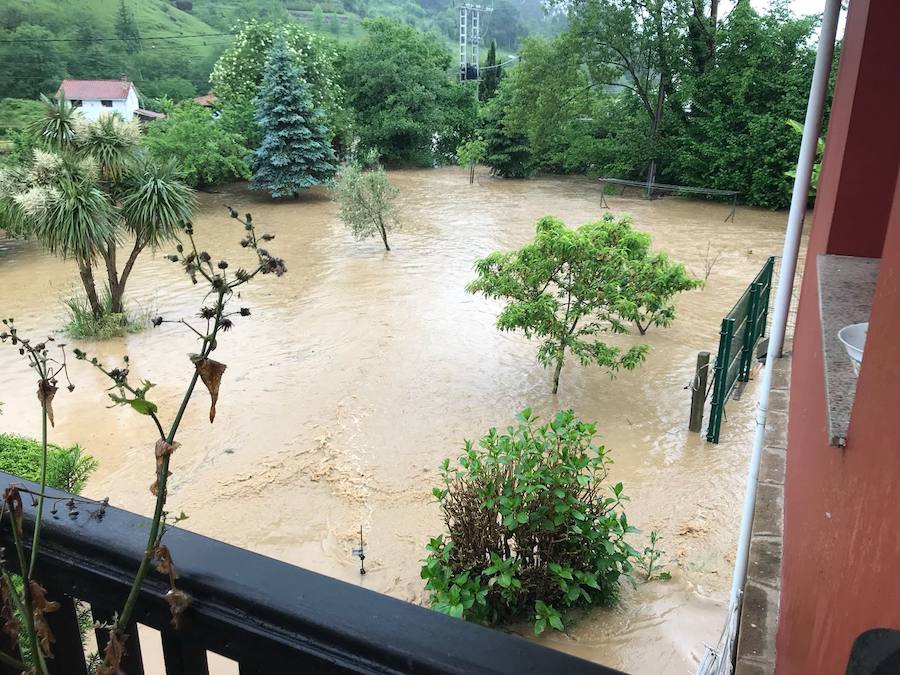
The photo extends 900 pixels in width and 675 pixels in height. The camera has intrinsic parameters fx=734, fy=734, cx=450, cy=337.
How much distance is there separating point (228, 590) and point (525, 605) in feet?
13.3

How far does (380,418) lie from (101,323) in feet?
16.9

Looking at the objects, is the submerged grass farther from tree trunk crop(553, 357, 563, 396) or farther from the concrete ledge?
the concrete ledge

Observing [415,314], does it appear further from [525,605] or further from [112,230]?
[525,605]

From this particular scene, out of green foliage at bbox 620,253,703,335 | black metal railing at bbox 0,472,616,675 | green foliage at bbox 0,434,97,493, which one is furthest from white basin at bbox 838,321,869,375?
green foliage at bbox 620,253,703,335

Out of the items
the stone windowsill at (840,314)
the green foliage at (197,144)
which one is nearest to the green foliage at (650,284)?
the stone windowsill at (840,314)

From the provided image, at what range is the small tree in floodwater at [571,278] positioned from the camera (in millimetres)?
7562

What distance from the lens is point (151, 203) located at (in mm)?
10328

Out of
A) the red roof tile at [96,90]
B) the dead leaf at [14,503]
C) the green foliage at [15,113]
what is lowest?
the dead leaf at [14,503]

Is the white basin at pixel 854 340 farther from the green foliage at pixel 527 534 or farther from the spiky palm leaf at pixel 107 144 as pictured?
the spiky palm leaf at pixel 107 144

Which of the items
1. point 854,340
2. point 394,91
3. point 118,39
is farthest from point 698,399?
point 118,39

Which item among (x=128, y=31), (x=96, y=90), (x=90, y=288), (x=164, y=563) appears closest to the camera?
(x=164, y=563)

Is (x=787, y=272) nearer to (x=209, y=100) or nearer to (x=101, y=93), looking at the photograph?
(x=209, y=100)

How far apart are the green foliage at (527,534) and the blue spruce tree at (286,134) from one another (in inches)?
682

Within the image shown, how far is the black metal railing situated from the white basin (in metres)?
1.60
